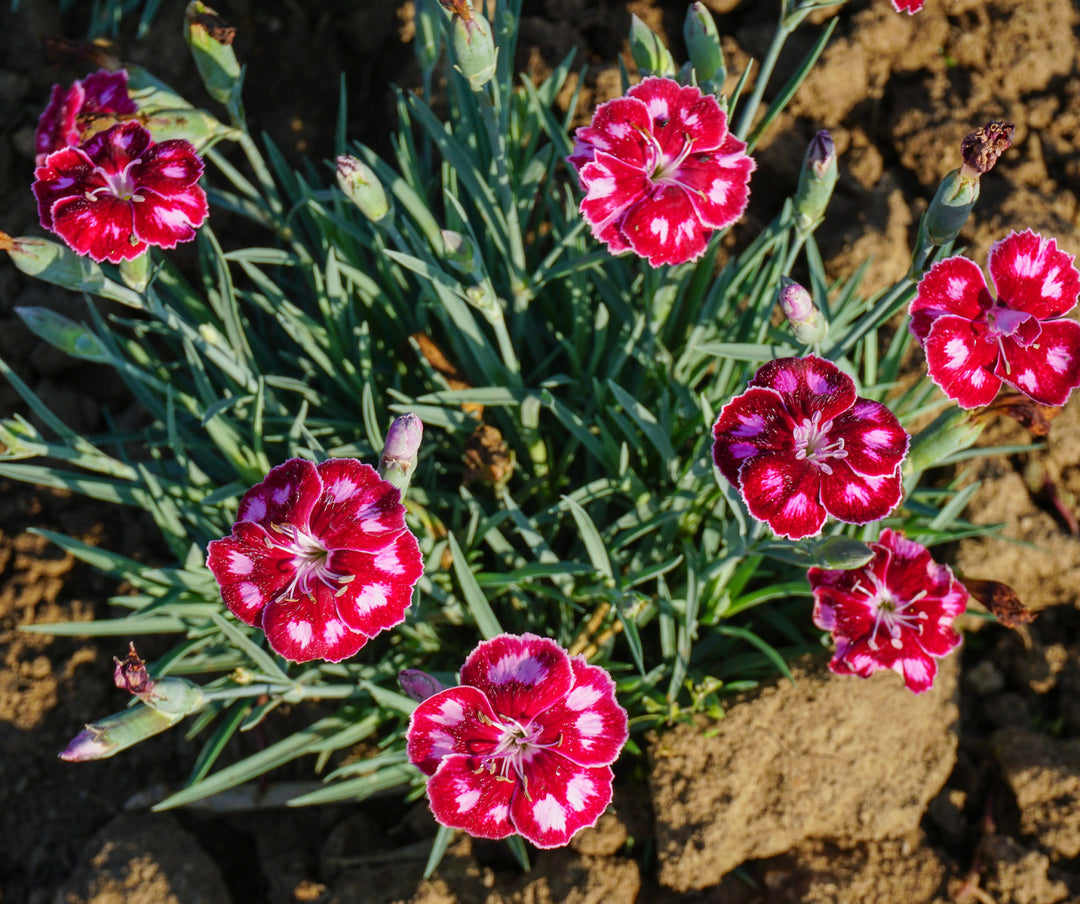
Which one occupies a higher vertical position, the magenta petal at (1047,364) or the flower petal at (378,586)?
the magenta petal at (1047,364)

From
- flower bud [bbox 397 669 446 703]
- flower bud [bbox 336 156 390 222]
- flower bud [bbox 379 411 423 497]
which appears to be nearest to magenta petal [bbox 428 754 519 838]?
flower bud [bbox 397 669 446 703]

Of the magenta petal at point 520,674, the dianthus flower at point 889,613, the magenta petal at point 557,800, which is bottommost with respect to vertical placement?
the dianthus flower at point 889,613

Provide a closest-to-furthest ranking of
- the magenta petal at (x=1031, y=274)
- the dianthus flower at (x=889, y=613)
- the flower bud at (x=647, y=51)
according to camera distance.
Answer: the magenta petal at (x=1031, y=274)
the dianthus flower at (x=889, y=613)
the flower bud at (x=647, y=51)

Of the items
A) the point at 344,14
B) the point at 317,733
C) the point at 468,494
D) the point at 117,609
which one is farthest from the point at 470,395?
the point at 344,14

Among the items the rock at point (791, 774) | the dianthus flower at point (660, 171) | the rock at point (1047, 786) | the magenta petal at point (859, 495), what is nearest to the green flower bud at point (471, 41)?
the dianthus flower at point (660, 171)

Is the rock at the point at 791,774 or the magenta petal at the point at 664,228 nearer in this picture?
the magenta petal at the point at 664,228

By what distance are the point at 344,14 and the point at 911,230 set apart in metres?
2.41

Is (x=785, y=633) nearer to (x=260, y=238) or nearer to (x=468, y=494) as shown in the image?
(x=468, y=494)

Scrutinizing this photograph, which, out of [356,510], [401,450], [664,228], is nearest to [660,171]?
[664,228]

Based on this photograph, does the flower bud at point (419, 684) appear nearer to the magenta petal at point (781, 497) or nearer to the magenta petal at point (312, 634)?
the magenta petal at point (312, 634)

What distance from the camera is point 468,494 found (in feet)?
8.01

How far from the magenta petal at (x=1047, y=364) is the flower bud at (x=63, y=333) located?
2.11m

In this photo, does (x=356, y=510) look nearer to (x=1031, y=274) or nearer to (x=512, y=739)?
(x=512, y=739)

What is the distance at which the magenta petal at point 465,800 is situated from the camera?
1.77 metres
